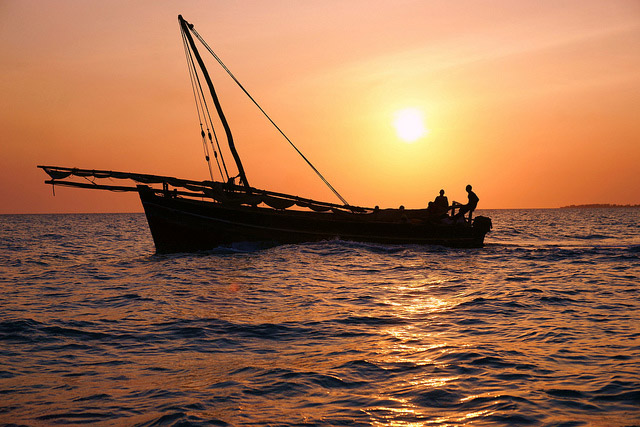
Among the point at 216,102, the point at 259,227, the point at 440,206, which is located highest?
the point at 216,102

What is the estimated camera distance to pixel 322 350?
746 centimetres

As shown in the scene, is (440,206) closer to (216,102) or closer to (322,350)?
(216,102)

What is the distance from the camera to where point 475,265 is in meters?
18.8

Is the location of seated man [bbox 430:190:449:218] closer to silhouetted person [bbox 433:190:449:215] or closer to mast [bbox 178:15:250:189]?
silhouetted person [bbox 433:190:449:215]

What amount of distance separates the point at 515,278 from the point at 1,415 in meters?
13.5

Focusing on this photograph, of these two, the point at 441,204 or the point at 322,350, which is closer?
the point at 322,350

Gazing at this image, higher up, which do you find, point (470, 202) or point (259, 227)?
point (470, 202)

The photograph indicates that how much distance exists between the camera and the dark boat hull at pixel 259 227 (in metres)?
21.8

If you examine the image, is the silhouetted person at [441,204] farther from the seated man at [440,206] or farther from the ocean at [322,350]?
the ocean at [322,350]

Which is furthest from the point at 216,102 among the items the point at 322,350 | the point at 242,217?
the point at 322,350

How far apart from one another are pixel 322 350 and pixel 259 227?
51.6ft

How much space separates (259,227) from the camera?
2292 centimetres

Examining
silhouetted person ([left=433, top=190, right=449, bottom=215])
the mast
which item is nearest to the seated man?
silhouetted person ([left=433, top=190, right=449, bottom=215])

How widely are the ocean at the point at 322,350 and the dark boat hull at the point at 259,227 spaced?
21.2 feet
